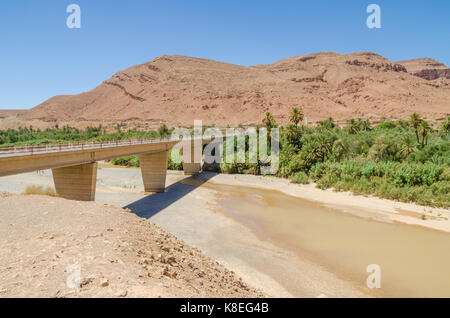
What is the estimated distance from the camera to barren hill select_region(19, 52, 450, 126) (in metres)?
128

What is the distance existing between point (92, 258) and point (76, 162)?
591 inches

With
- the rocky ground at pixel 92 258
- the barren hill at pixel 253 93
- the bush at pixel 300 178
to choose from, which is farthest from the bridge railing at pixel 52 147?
the barren hill at pixel 253 93

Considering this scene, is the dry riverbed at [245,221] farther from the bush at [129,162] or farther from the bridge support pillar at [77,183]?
the bush at [129,162]

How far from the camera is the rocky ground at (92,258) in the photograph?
704 cm

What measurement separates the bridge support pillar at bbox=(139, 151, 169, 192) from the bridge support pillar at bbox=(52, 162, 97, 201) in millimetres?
11982

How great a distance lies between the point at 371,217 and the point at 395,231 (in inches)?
135

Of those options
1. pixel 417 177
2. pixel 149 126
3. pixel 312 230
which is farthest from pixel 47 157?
pixel 149 126

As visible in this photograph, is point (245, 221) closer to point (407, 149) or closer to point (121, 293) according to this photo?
point (121, 293)

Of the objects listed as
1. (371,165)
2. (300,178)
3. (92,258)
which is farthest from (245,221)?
(371,165)

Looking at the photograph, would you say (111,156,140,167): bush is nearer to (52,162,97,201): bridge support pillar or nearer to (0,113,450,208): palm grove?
(0,113,450,208): palm grove

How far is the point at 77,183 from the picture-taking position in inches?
886

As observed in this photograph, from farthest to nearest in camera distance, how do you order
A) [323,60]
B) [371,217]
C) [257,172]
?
[323,60] → [257,172] → [371,217]
